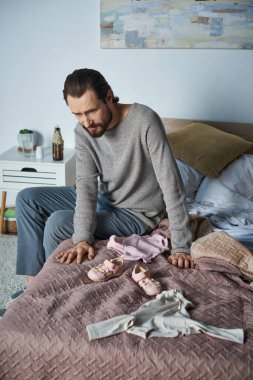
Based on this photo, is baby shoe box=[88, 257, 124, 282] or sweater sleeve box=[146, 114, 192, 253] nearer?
baby shoe box=[88, 257, 124, 282]

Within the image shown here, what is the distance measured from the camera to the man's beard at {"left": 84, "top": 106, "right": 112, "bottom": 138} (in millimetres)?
1838

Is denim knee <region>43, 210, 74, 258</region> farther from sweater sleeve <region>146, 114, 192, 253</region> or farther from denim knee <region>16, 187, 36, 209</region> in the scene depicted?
sweater sleeve <region>146, 114, 192, 253</region>

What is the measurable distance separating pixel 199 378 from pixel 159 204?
0.90 m

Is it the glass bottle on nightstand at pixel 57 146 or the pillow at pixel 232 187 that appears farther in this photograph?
the glass bottle on nightstand at pixel 57 146

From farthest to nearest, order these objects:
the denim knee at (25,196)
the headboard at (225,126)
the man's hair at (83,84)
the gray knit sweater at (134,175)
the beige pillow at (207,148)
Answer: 1. the headboard at (225,126)
2. the beige pillow at (207,148)
3. the denim knee at (25,196)
4. the gray knit sweater at (134,175)
5. the man's hair at (83,84)

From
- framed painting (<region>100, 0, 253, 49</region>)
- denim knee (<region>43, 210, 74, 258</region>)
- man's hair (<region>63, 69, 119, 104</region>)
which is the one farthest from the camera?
framed painting (<region>100, 0, 253, 49</region>)

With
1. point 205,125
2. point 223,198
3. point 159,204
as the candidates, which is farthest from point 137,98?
point 159,204

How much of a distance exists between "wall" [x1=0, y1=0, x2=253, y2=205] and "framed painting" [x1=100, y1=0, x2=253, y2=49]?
55mm

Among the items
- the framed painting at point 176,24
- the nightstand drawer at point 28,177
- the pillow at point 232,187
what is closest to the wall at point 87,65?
the framed painting at point 176,24

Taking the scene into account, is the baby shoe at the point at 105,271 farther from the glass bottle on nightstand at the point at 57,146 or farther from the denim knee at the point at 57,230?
the glass bottle on nightstand at the point at 57,146

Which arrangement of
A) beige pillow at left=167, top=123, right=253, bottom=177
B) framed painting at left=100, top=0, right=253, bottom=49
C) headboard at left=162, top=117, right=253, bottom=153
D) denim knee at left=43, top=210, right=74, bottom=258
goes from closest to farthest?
denim knee at left=43, top=210, right=74, bottom=258 → beige pillow at left=167, top=123, right=253, bottom=177 → framed painting at left=100, top=0, right=253, bottom=49 → headboard at left=162, top=117, right=253, bottom=153

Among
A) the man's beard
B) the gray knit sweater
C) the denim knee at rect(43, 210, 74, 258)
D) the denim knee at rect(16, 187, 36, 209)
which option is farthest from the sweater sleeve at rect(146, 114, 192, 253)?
the denim knee at rect(16, 187, 36, 209)

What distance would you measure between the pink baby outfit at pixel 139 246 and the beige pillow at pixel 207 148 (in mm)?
808

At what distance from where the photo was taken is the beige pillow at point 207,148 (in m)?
2.62
